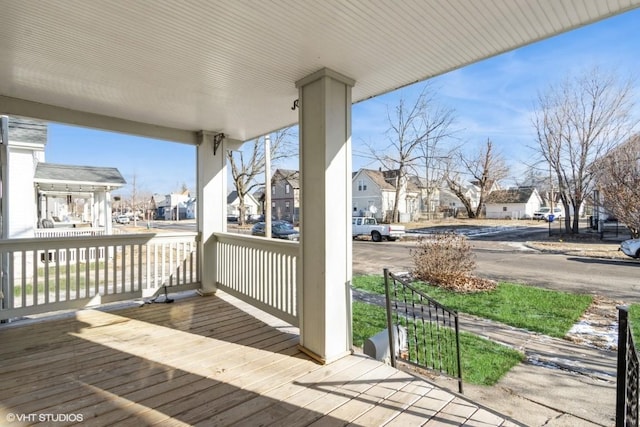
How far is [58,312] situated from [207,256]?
5.95 ft

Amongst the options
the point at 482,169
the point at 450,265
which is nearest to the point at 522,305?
the point at 450,265

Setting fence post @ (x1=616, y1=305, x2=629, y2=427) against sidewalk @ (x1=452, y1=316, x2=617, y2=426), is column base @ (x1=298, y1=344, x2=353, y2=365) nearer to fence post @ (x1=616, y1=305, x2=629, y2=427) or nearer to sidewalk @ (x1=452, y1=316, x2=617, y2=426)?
sidewalk @ (x1=452, y1=316, x2=617, y2=426)

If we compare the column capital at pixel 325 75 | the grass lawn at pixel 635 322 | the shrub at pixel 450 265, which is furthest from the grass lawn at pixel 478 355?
the column capital at pixel 325 75

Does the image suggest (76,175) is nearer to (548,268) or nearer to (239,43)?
(239,43)

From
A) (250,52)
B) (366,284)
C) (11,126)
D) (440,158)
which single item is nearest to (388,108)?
(440,158)

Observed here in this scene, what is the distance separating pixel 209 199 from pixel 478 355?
13.0 ft

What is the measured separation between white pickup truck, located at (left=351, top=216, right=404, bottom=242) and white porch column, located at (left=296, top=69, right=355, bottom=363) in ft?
43.0

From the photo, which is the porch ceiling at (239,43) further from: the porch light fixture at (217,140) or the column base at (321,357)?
the column base at (321,357)

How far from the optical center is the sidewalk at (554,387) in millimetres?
2395

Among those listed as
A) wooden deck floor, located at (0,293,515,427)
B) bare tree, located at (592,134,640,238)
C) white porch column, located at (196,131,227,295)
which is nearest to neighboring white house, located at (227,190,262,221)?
bare tree, located at (592,134,640,238)

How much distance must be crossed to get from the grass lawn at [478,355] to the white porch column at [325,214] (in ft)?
3.64

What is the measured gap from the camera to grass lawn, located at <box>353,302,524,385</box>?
119 inches

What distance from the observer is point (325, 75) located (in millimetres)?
2535

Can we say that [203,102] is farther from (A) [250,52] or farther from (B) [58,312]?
(B) [58,312]
